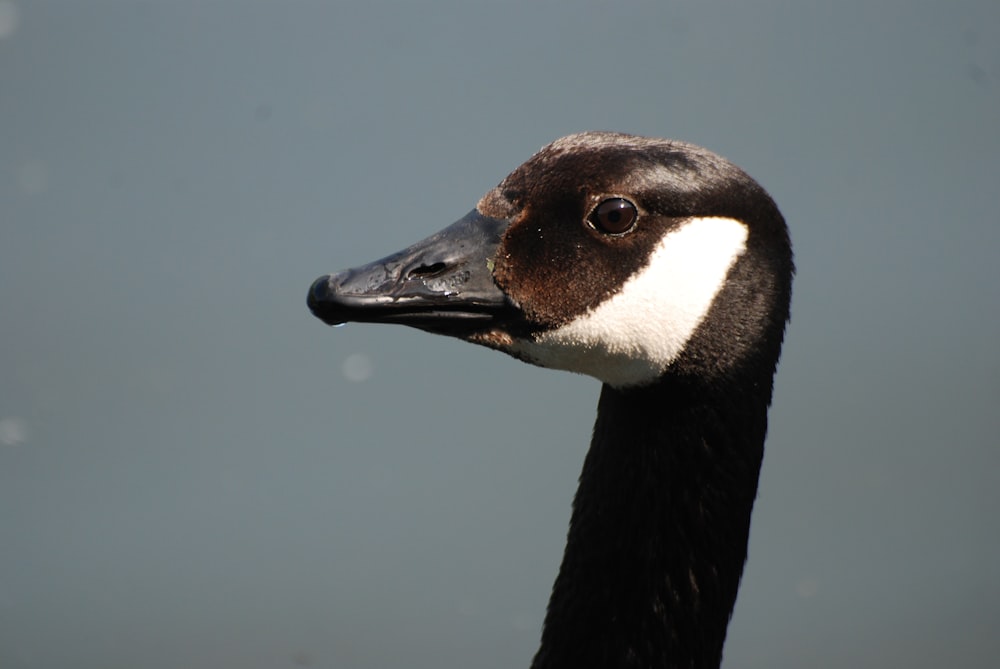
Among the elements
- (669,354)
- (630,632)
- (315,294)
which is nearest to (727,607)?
(630,632)

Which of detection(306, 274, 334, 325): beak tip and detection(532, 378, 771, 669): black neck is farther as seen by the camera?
detection(532, 378, 771, 669): black neck

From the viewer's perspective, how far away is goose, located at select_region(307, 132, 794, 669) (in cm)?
142

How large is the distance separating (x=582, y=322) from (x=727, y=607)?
1.68 feet

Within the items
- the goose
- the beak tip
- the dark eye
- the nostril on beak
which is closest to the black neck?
the goose

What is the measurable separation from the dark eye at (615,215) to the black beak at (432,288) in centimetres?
13

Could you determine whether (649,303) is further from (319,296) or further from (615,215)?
(319,296)

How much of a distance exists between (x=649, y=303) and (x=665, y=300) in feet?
0.07

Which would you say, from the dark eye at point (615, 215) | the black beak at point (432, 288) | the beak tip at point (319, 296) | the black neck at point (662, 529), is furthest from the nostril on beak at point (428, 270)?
the black neck at point (662, 529)

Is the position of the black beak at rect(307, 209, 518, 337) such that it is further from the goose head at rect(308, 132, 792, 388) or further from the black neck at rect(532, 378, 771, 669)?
the black neck at rect(532, 378, 771, 669)

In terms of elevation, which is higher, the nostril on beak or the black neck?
the nostril on beak

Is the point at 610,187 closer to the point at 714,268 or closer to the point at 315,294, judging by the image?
the point at 714,268

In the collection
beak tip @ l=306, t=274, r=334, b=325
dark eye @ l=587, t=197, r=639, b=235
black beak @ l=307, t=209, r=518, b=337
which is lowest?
beak tip @ l=306, t=274, r=334, b=325

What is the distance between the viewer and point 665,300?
56.3 inches

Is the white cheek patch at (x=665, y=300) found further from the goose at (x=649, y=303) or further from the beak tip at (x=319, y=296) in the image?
the beak tip at (x=319, y=296)
